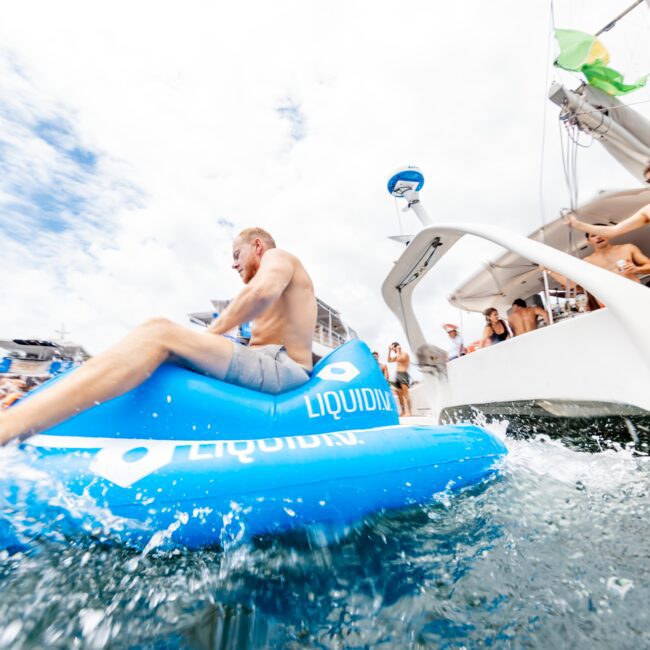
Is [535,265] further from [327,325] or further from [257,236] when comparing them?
[327,325]

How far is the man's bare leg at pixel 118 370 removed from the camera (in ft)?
3.77

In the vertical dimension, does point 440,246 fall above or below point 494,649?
above

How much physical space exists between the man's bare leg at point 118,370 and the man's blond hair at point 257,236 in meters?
0.78

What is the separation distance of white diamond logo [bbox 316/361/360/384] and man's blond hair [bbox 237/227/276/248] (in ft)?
2.65

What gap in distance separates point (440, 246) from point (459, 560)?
2.63 metres

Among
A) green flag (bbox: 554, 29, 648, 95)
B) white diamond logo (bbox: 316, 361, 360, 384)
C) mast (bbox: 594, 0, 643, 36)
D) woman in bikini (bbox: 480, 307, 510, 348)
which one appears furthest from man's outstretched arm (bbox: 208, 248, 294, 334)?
mast (bbox: 594, 0, 643, 36)

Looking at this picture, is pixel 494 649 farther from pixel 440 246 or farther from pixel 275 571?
pixel 440 246

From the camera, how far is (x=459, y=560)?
38.5 inches

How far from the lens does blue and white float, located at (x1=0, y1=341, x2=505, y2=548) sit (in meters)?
1.06

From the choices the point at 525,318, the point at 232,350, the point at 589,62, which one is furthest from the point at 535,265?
the point at 232,350

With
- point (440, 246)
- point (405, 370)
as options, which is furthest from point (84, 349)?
point (440, 246)

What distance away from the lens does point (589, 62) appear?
20.6 ft

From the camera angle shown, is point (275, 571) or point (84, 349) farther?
point (84, 349)

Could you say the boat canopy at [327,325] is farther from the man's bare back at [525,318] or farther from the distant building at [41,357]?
the man's bare back at [525,318]
